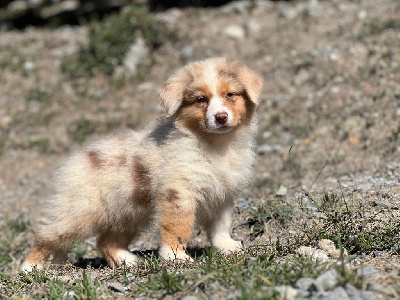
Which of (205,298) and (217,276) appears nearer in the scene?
(205,298)

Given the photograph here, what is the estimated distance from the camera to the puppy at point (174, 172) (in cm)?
430

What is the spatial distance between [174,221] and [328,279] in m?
1.65

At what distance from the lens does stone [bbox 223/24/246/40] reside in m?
11.4

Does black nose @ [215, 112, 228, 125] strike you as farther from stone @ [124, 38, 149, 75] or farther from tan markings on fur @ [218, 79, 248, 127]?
stone @ [124, 38, 149, 75]

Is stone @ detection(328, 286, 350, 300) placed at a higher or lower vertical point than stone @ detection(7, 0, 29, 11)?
higher

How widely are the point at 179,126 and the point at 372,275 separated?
214 centimetres

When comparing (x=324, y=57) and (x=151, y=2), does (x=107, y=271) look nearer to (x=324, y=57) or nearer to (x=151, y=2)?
(x=324, y=57)

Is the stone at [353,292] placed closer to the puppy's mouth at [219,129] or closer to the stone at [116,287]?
the stone at [116,287]

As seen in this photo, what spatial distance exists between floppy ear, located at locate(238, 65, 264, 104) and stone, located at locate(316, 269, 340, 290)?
6.39ft

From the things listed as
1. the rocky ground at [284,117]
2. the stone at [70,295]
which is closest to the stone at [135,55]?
the rocky ground at [284,117]

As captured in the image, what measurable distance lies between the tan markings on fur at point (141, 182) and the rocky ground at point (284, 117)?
1074 mm

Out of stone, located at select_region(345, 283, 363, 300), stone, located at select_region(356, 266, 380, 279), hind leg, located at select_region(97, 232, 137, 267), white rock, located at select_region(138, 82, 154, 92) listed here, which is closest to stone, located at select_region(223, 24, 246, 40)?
white rock, located at select_region(138, 82, 154, 92)

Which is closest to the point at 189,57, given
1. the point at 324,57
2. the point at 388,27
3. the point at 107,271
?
the point at 324,57

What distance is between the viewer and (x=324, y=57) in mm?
9703
